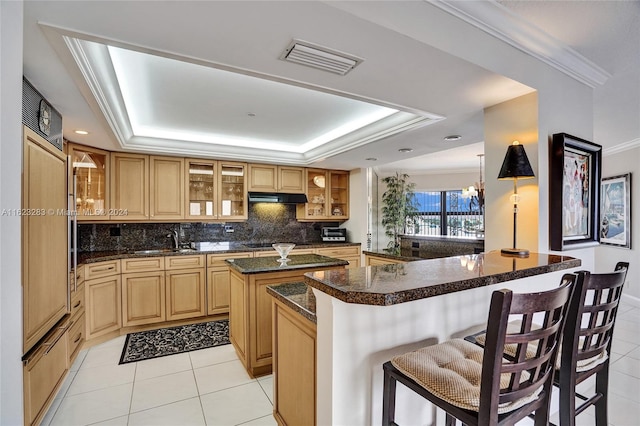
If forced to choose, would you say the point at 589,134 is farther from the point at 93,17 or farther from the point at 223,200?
the point at 223,200

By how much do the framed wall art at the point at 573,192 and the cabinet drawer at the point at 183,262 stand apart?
3680mm

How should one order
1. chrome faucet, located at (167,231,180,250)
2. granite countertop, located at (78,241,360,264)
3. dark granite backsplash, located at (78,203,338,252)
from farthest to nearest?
chrome faucet, located at (167,231,180,250) → dark granite backsplash, located at (78,203,338,252) → granite countertop, located at (78,241,360,264)

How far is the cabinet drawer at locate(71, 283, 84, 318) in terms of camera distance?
8.84 ft

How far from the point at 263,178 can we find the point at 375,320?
3.77m

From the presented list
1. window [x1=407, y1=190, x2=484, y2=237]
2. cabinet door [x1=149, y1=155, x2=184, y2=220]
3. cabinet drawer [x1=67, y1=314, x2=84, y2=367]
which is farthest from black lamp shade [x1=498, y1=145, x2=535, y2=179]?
window [x1=407, y1=190, x2=484, y2=237]

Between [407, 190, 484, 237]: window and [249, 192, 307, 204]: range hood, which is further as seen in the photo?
[407, 190, 484, 237]: window

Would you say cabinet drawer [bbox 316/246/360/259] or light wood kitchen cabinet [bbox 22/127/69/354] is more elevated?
light wood kitchen cabinet [bbox 22/127/69/354]

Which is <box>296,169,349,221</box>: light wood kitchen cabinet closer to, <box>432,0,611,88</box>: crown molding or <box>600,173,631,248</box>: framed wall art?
<box>432,0,611,88</box>: crown molding

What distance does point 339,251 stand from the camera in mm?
5195

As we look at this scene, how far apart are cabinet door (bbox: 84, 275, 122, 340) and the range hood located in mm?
1972

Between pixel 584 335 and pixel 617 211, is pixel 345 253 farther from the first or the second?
pixel 617 211

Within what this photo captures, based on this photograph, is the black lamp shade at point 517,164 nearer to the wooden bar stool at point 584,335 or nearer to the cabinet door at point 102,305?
the wooden bar stool at point 584,335

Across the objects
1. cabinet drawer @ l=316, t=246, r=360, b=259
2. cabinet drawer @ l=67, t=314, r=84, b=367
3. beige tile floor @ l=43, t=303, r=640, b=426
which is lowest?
beige tile floor @ l=43, t=303, r=640, b=426

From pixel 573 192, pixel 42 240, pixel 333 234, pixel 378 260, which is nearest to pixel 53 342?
pixel 42 240
